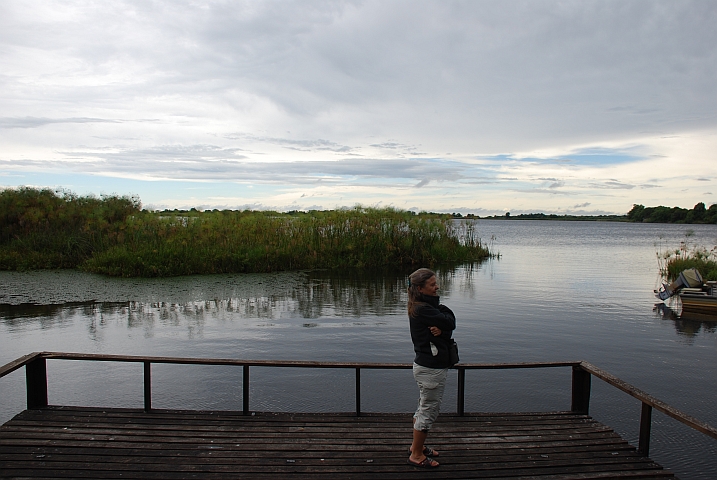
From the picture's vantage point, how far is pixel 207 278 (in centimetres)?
2011

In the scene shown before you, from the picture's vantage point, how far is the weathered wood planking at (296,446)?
15.1 feet

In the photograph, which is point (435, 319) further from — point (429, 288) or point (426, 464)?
point (426, 464)

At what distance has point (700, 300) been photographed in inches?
660

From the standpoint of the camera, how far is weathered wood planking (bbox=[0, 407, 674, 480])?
460 centimetres

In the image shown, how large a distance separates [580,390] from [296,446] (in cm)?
348

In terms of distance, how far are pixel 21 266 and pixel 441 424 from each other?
21022 mm

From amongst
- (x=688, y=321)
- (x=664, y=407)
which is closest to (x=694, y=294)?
(x=688, y=321)

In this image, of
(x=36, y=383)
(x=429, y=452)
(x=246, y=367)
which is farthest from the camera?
(x=246, y=367)

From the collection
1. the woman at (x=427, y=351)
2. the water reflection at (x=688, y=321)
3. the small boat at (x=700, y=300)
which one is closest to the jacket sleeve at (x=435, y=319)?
the woman at (x=427, y=351)

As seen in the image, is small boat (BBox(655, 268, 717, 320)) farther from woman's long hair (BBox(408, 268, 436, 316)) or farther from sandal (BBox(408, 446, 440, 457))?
woman's long hair (BBox(408, 268, 436, 316))

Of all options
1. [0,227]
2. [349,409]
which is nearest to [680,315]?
[349,409]

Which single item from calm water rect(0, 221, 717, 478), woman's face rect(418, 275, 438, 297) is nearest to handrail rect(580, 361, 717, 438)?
calm water rect(0, 221, 717, 478)

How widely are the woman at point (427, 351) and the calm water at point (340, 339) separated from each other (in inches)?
127

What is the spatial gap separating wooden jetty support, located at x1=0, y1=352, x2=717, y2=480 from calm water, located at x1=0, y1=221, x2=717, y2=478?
1879mm
